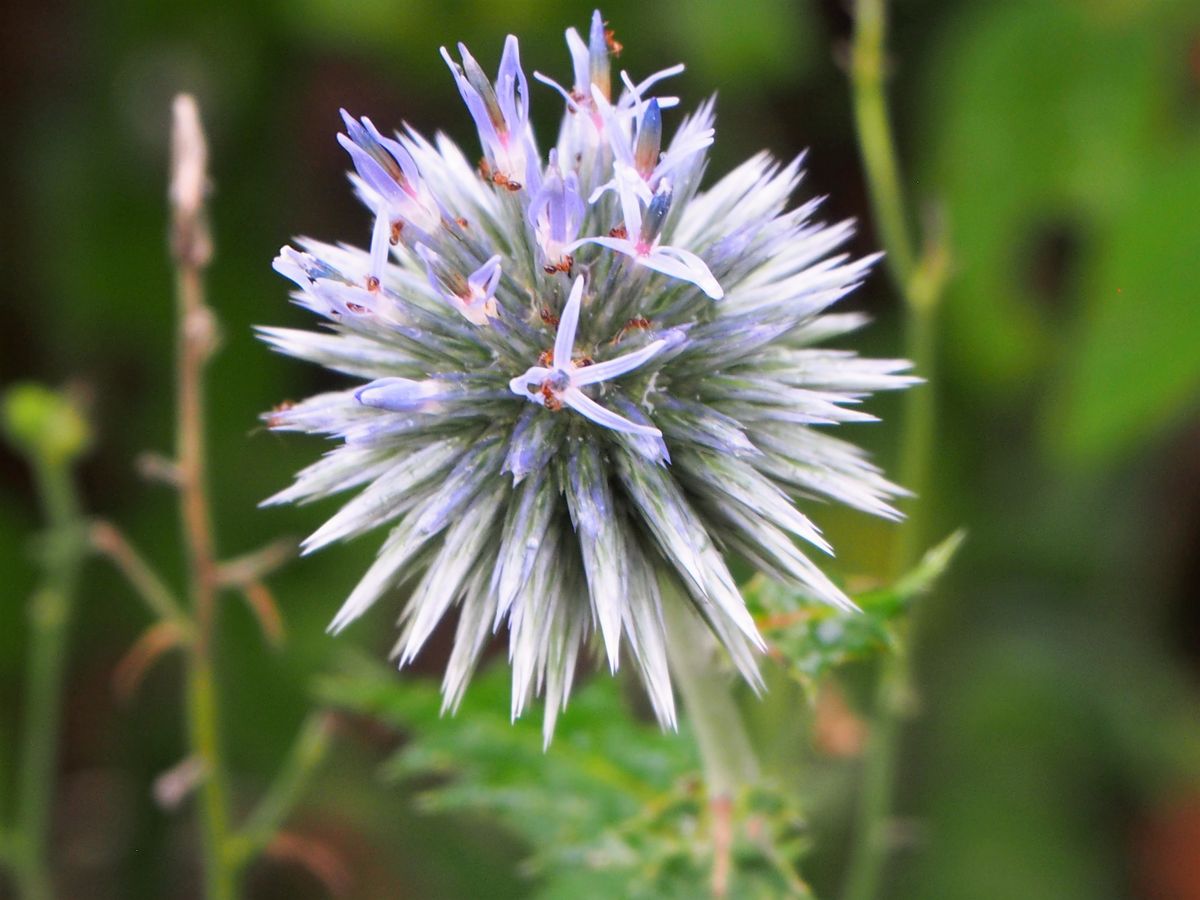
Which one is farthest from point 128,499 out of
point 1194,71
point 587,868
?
point 1194,71

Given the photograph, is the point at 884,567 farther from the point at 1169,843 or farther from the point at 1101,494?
the point at 1169,843

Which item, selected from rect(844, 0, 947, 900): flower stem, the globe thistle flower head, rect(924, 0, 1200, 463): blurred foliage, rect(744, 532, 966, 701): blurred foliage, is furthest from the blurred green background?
the globe thistle flower head

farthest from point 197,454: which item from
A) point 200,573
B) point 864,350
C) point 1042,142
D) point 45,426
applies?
point 1042,142

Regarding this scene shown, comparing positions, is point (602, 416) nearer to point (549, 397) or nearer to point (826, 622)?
point (549, 397)

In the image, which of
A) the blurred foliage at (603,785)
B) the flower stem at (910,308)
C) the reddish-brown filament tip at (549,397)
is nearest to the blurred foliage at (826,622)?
the blurred foliage at (603,785)

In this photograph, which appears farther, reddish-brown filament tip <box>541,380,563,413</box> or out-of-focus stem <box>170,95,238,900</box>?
out-of-focus stem <box>170,95,238,900</box>

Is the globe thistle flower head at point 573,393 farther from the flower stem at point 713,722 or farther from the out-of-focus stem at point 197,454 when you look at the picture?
the out-of-focus stem at point 197,454

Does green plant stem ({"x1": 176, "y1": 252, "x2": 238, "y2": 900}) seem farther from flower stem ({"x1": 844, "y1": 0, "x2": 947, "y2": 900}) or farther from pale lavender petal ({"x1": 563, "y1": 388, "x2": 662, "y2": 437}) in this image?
flower stem ({"x1": 844, "y1": 0, "x2": 947, "y2": 900})
